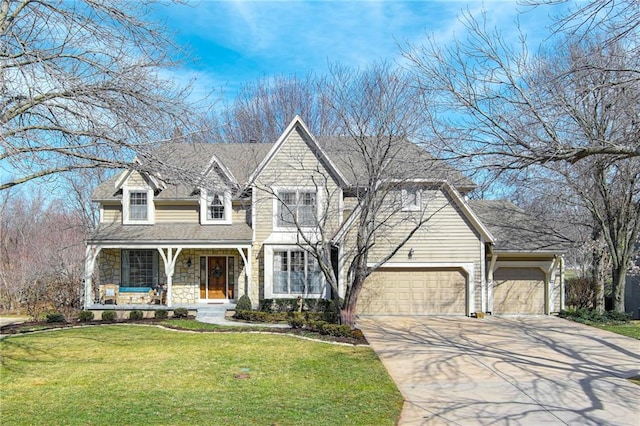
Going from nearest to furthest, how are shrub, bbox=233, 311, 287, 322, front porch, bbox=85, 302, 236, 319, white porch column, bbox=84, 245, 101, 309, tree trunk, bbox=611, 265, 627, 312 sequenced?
shrub, bbox=233, 311, 287, 322
front porch, bbox=85, 302, 236, 319
white porch column, bbox=84, 245, 101, 309
tree trunk, bbox=611, 265, 627, 312

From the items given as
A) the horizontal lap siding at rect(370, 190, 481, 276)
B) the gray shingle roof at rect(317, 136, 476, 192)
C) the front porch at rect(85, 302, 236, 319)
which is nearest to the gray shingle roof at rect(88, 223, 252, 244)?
the front porch at rect(85, 302, 236, 319)

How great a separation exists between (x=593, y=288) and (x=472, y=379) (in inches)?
545

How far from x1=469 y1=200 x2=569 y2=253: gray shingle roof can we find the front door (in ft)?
34.7

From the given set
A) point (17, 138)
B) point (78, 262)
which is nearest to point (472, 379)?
point (17, 138)

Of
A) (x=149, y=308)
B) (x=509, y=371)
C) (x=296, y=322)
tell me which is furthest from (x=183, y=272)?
(x=509, y=371)

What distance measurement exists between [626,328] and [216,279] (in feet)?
48.4

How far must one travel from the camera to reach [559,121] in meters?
8.16

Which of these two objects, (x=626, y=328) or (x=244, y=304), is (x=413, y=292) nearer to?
(x=244, y=304)

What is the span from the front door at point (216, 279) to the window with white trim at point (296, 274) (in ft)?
8.44

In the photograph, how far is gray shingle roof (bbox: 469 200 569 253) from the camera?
19328 millimetres

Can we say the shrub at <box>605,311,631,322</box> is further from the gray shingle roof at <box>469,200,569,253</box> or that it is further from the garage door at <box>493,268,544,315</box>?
the gray shingle roof at <box>469,200,569,253</box>

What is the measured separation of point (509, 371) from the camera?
10.5 meters

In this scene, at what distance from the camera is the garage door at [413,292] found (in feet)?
63.4

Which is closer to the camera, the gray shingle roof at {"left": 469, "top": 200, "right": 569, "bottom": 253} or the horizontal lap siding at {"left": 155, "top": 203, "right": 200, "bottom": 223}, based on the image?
the gray shingle roof at {"left": 469, "top": 200, "right": 569, "bottom": 253}
